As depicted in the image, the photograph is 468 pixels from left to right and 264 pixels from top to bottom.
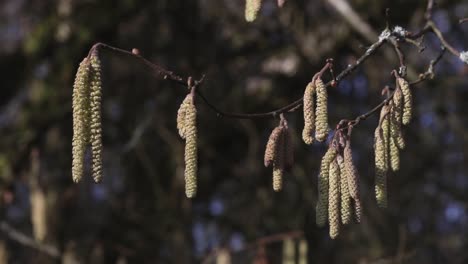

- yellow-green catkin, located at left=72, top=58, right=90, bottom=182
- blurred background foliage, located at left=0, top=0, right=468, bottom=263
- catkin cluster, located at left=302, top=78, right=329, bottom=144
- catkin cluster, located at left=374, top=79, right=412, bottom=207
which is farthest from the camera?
blurred background foliage, located at left=0, top=0, right=468, bottom=263

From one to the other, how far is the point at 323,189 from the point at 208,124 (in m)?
4.49

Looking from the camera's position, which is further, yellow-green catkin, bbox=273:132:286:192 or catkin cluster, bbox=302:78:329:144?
yellow-green catkin, bbox=273:132:286:192

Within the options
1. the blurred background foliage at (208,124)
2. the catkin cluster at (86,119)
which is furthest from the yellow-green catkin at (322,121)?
the blurred background foliage at (208,124)

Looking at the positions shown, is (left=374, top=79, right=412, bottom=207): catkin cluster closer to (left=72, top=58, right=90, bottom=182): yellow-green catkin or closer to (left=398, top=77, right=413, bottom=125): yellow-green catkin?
(left=398, top=77, right=413, bottom=125): yellow-green catkin

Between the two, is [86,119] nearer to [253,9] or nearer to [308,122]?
[308,122]

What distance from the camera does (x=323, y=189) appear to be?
2.40 metres

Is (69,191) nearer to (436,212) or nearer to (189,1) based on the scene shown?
(189,1)

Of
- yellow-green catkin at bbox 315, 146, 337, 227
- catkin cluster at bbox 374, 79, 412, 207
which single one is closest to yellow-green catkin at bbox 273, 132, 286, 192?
yellow-green catkin at bbox 315, 146, 337, 227

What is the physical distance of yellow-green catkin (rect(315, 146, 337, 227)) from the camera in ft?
7.80

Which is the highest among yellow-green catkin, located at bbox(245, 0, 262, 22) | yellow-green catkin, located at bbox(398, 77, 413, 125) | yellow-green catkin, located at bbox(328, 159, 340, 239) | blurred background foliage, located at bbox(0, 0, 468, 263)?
blurred background foliage, located at bbox(0, 0, 468, 263)

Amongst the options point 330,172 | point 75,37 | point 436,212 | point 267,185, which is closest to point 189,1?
point 75,37

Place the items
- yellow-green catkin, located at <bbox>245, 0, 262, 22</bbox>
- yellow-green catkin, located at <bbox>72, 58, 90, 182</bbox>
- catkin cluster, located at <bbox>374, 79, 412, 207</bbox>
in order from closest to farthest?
yellow-green catkin, located at <bbox>72, 58, 90, 182</bbox> → catkin cluster, located at <bbox>374, 79, 412, 207</bbox> → yellow-green catkin, located at <bbox>245, 0, 262, 22</bbox>

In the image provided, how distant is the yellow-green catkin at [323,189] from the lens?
2377 millimetres

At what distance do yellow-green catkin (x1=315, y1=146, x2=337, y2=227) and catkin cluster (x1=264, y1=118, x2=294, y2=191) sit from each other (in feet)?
0.39
